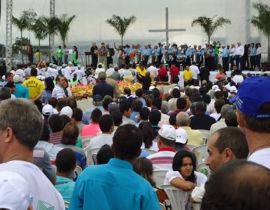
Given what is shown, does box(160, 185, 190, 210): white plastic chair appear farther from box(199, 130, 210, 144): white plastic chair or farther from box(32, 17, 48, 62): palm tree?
box(32, 17, 48, 62): palm tree

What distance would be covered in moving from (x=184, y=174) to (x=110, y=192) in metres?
2.23

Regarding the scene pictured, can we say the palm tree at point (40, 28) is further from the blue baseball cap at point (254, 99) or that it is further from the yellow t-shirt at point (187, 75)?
the blue baseball cap at point (254, 99)

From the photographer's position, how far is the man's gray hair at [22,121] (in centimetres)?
298

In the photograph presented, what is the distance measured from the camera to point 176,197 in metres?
5.85

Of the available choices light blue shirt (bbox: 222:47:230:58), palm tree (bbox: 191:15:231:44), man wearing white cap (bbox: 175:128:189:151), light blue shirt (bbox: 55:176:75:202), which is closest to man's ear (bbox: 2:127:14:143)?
light blue shirt (bbox: 55:176:75:202)

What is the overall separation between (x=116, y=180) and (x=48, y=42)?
134 ft

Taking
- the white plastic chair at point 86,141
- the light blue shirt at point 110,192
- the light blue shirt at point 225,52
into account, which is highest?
the light blue shirt at point 225,52

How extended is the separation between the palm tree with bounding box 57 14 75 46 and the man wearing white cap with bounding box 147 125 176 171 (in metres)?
35.5

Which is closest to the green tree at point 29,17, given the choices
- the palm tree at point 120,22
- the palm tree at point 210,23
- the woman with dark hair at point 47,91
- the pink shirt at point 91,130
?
the palm tree at point 120,22

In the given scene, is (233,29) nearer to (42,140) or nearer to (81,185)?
(42,140)

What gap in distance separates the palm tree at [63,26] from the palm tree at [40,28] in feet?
3.71

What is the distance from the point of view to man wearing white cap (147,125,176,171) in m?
6.83

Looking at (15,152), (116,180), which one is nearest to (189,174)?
(116,180)

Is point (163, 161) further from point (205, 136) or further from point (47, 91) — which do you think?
point (47, 91)
